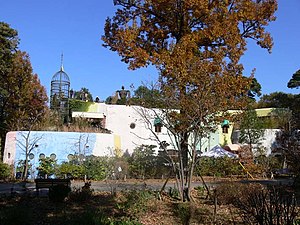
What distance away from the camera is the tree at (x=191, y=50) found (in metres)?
13.3

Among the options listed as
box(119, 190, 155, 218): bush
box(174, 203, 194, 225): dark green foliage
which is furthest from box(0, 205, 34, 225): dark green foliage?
box(174, 203, 194, 225): dark green foliage

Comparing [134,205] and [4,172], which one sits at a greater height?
[4,172]

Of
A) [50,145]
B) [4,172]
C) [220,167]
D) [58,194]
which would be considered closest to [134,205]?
[58,194]

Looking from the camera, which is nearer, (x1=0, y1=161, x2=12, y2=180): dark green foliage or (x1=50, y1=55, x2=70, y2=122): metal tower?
(x1=0, y1=161, x2=12, y2=180): dark green foliage

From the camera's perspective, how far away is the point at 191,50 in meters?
14.2

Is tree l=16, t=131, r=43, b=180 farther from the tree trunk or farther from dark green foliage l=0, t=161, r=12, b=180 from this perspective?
the tree trunk

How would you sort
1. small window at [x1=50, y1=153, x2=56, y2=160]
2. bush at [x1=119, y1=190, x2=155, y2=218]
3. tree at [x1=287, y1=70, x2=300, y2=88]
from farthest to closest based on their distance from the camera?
tree at [x1=287, y1=70, x2=300, y2=88] < small window at [x1=50, y1=153, x2=56, y2=160] < bush at [x1=119, y1=190, x2=155, y2=218]

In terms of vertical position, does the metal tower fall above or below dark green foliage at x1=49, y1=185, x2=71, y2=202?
above

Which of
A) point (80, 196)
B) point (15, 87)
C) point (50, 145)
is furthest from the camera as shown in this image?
point (15, 87)

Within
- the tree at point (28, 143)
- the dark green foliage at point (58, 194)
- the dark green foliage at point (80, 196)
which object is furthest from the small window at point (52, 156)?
the dark green foliage at point (58, 194)

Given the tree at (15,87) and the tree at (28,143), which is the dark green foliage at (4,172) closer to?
the tree at (28,143)

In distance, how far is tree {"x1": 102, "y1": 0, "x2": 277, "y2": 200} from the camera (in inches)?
524

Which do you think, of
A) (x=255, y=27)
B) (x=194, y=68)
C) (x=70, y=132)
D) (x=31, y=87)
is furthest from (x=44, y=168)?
(x=255, y=27)

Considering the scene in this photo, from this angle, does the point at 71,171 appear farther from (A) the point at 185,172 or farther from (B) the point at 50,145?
(A) the point at 185,172
